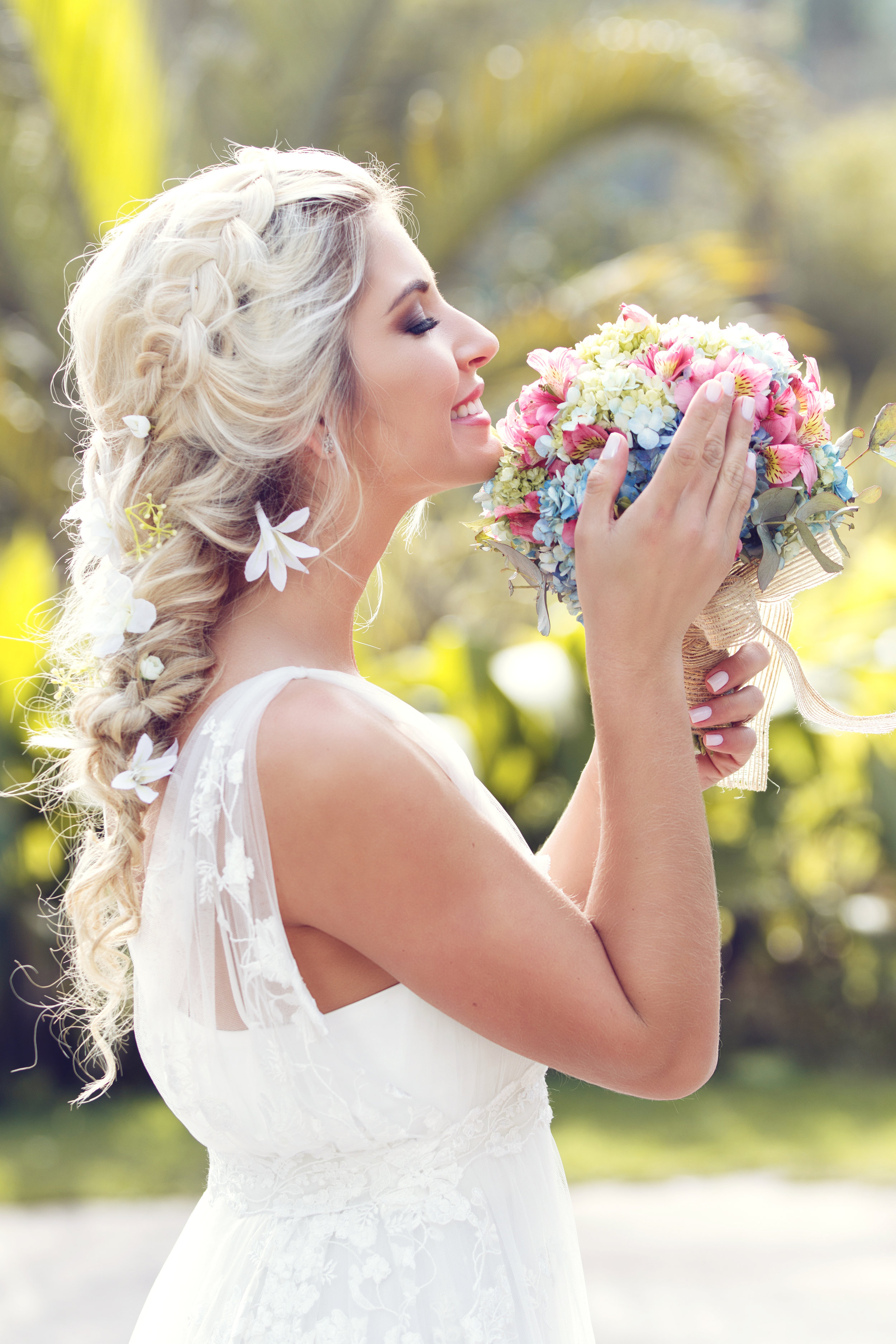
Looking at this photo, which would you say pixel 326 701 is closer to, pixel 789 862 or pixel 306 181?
pixel 306 181

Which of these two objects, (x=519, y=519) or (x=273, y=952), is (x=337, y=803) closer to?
(x=273, y=952)

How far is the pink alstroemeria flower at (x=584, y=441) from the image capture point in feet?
5.61

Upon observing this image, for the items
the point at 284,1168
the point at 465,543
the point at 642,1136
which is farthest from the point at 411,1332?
the point at 465,543

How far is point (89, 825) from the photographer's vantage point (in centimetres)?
199

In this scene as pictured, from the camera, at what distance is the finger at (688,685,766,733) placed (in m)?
1.84

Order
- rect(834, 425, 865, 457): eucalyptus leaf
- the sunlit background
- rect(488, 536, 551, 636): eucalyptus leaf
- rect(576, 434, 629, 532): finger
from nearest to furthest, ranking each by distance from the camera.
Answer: rect(576, 434, 629, 532): finger, rect(834, 425, 865, 457): eucalyptus leaf, rect(488, 536, 551, 636): eucalyptus leaf, the sunlit background

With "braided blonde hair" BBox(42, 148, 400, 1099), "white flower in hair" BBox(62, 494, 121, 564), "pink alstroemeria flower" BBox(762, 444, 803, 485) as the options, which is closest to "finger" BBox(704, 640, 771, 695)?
"pink alstroemeria flower" BBox(762, 444, 803, 485)

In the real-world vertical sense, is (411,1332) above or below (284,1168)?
below

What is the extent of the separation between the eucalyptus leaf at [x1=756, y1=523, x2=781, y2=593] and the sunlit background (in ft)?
11.6

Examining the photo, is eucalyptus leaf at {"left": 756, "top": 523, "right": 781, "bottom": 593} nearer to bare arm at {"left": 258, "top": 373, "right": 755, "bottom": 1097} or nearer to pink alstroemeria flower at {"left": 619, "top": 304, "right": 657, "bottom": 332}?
bare arm at {"left": 258, "top": 373, "right": 755, "bottom": 1097}

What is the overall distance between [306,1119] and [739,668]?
2.85 ft

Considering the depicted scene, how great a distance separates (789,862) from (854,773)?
1.90ft

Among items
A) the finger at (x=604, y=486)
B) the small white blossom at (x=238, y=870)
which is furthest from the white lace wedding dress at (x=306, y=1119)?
the finger at (x=604, y=486)

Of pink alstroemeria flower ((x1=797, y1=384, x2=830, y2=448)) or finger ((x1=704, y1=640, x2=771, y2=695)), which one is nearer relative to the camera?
pink alstroemeria flower ((x1=797, y1=384, x2=830, y2=448))
